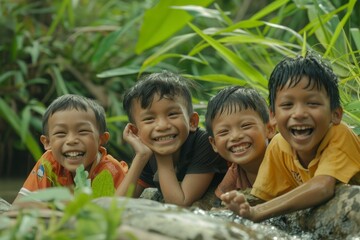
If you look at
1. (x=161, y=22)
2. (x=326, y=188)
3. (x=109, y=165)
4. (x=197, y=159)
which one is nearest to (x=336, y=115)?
(x=326, y=188)

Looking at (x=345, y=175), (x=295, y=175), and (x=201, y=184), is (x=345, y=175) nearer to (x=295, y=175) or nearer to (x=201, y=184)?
(x=295, y=175)

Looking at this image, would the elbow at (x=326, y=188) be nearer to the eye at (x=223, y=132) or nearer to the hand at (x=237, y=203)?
the hand at (x=237, y=203)

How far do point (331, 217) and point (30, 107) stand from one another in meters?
4.28

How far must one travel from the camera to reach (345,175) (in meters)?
3.08

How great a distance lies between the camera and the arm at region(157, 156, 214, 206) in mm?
3639

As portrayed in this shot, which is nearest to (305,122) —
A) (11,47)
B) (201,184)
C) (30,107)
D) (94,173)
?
(201,184)

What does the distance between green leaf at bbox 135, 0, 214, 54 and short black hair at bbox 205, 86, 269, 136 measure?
1360mm

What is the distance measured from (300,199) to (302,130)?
10.9 inches

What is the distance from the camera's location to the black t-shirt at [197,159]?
3713mm

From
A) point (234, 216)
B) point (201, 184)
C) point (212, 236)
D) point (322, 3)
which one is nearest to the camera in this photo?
point (212, 236)

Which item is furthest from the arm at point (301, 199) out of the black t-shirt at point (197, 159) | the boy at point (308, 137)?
the black t-shirt at point (197, 159)

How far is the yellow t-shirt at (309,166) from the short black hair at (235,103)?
21 centimetres

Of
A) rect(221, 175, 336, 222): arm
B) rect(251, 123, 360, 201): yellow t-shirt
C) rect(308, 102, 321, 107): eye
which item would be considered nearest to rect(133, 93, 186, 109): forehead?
rect(251, 123, 360, 201): yellow t-shirt

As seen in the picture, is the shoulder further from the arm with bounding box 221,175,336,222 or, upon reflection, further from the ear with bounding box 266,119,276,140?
the arm with bounding box 221,175,336,222
